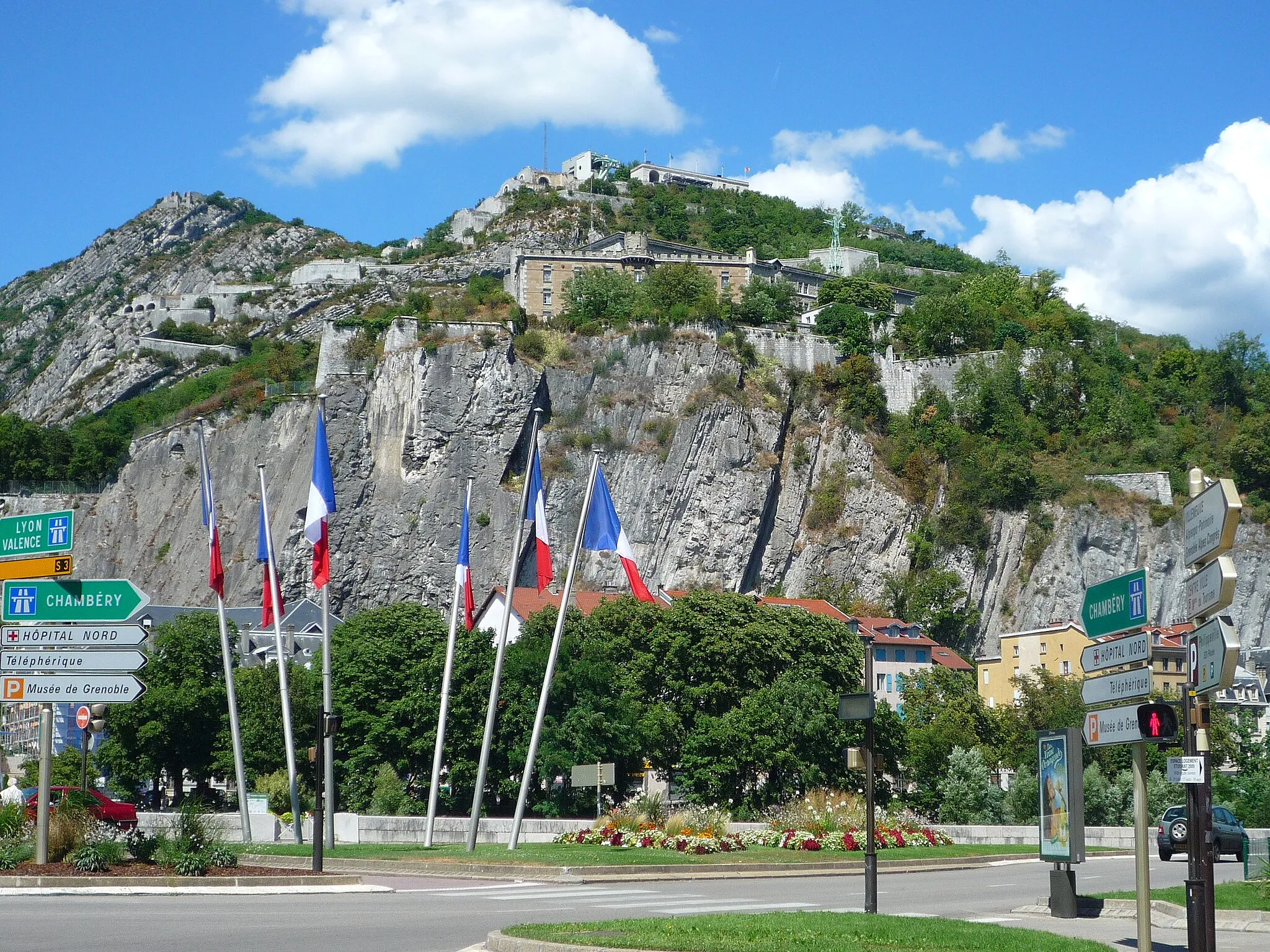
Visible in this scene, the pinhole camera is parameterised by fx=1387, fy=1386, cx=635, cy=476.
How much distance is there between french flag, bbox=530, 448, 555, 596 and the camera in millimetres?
31344

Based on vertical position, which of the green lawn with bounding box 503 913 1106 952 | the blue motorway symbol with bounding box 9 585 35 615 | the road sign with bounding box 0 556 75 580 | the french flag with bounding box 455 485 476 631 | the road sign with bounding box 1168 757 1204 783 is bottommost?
the green lawn with bounding box 503 913 1106 952

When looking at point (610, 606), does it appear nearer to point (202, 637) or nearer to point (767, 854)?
point (202, 637)

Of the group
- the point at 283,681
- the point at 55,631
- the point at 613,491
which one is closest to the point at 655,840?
the point at 283,681

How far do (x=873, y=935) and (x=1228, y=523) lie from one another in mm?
6238

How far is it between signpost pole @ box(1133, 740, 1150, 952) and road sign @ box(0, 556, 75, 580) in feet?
52.4

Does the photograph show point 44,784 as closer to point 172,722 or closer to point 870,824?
point 870,824

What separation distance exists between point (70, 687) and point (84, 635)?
83 centimetres

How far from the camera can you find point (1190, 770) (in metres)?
12.9

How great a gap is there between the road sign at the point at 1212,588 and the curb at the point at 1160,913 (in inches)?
310

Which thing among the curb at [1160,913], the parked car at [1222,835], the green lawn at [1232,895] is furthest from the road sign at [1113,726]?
the parked car at [1222,835]

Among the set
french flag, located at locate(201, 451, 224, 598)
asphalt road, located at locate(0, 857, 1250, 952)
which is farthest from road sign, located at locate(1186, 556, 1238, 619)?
french flag, located at locate(201, 451, 224, 598)

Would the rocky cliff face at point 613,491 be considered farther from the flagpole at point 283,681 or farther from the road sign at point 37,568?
the road sign at point 37,568

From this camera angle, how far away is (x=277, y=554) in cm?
9638

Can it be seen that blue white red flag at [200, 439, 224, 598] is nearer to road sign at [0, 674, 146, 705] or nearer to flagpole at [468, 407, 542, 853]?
flagpole at [468, 407, 542, 853]
